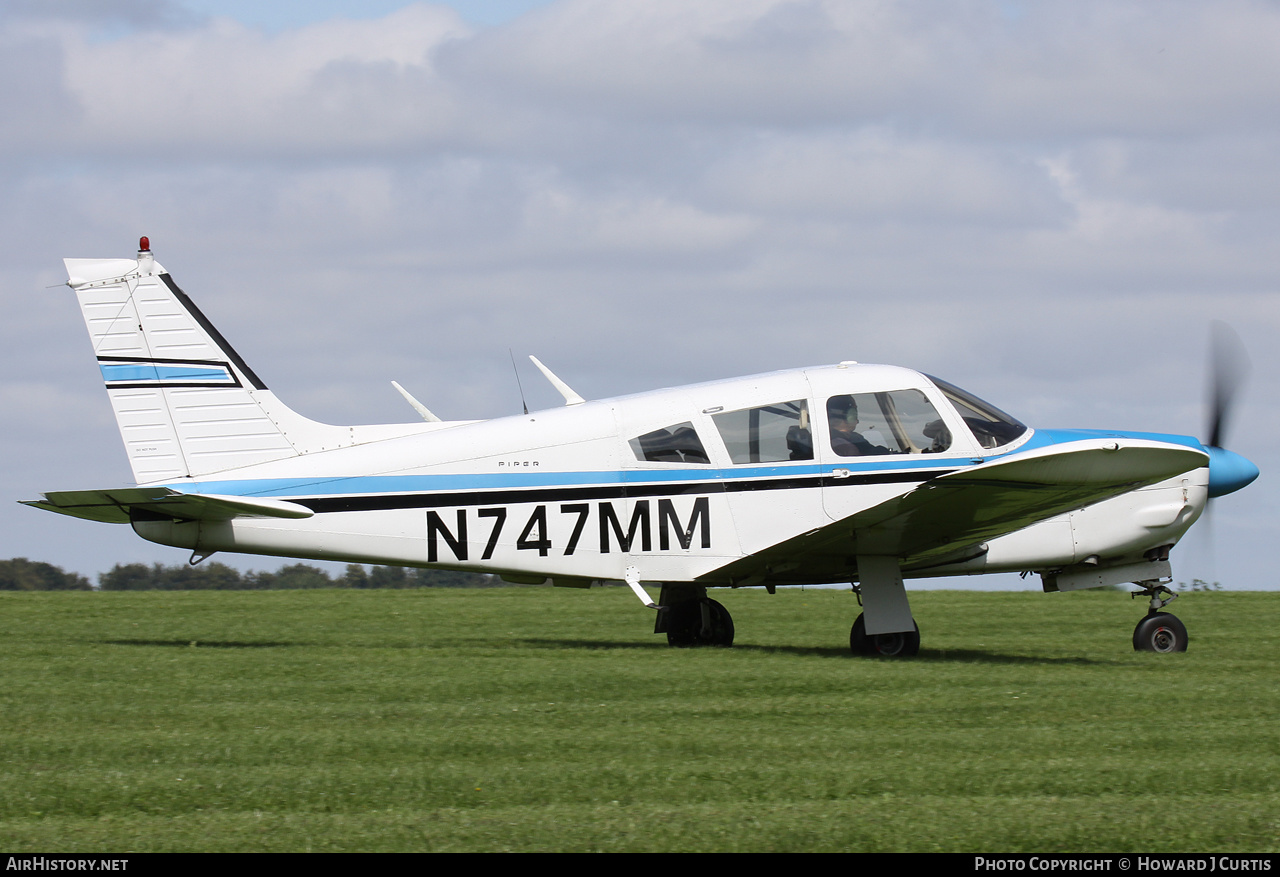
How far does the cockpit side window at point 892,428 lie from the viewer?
11383 millimetres

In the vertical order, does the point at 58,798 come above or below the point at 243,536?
below

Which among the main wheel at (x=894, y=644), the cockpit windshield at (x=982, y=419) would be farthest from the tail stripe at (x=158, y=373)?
the cockpit windshield at (x=982, y=419)

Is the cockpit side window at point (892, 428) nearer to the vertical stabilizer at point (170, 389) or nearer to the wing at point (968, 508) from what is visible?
the wing at point (968, 508)

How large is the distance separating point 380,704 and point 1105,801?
15.2ft

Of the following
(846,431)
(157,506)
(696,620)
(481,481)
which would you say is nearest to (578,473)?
(481,481)

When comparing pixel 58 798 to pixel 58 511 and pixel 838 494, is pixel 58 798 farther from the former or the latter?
pixel 838 494

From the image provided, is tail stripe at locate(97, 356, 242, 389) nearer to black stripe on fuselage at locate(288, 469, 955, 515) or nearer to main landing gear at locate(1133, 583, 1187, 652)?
black stripe on fuselage at locate(288, 469, 955, 515)

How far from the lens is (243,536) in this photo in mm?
11414

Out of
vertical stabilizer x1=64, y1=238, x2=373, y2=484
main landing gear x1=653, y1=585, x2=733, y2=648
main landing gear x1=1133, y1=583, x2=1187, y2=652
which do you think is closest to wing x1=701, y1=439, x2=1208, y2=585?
main landing gear x1=653, y1=585, x2=733, y2=648

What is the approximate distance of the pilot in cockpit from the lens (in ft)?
37.2

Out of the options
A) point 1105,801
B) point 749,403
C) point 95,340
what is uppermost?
point 95,340

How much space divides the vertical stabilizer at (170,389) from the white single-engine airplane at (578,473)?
14 mm

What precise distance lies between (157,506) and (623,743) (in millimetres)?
5887
